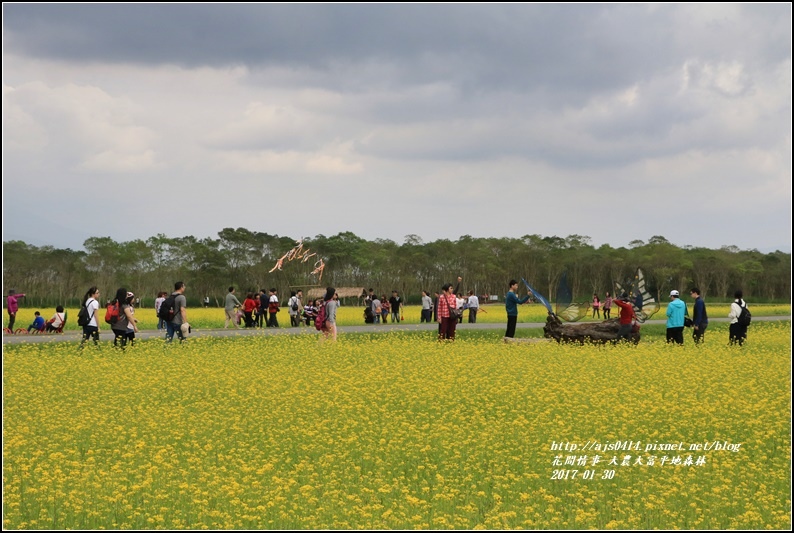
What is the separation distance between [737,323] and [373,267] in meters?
82.6

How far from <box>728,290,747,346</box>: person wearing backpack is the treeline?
240 ft

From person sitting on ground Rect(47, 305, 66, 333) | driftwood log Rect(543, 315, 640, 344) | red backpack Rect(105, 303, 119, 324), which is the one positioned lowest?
person sitting on ground Rect(47, 305, 66, 333)

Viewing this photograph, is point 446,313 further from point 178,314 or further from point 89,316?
point 89,316

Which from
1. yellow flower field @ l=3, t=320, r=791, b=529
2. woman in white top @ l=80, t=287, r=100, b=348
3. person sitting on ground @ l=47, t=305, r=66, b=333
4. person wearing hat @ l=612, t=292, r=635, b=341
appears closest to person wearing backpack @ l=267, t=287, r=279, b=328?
person sitting on ground @ l=47, t=305, r=66, b=333

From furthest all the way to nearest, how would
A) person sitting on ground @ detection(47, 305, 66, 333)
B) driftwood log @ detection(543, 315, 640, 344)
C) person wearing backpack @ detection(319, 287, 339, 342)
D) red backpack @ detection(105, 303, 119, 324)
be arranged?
person sitting on ground @ detection(47, 305, 66, 333), driftwood log @ detection(543, 315, 640, 344), red backpack @ detection(105, 303, 119, 324), person wearing backpack @ detection(319, 287, 339, 342)

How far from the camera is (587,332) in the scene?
86.0 ft

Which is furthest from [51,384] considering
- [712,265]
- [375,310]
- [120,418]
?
[712,265]

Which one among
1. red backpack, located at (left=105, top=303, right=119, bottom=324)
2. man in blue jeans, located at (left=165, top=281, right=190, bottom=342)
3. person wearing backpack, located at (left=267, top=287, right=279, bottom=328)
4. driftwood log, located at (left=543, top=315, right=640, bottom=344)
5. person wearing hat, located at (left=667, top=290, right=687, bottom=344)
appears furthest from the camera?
person wearing backpack, located at (left=267, top=287, right=279, bottom=328)

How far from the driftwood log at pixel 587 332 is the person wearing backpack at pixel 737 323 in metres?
2.63

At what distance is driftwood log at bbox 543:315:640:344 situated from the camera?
1017 inches

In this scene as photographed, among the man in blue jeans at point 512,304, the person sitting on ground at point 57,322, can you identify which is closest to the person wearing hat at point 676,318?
the man in blue jeans at point 512,304

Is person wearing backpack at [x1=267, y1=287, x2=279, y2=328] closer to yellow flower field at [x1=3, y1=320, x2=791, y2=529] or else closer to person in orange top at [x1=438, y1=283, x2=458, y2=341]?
person in orange top at [x1=438, y1=283, x2=458, y2=341]

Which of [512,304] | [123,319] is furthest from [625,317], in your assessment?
[123,319]

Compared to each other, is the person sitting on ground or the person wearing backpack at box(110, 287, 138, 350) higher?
the person wearing backpack at box(110, 287, 138, 350)
